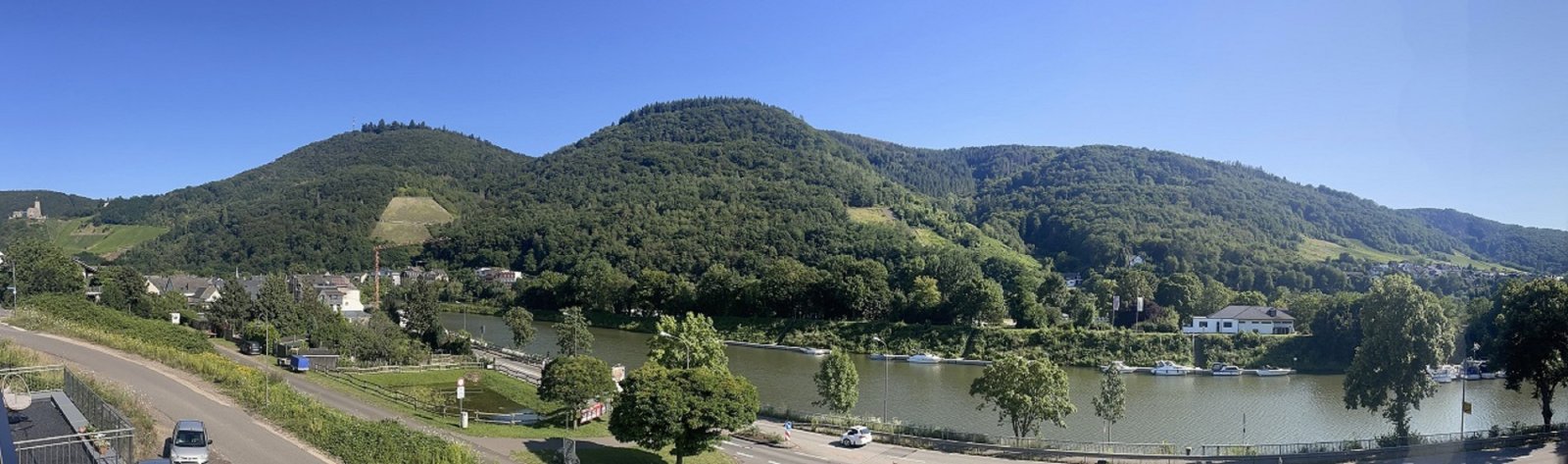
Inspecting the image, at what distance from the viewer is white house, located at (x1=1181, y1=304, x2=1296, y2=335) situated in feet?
161

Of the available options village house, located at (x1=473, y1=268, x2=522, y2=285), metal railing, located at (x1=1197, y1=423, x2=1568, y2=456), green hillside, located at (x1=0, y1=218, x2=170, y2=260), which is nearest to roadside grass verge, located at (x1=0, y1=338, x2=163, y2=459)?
metal railing, located at (x1=1197, y1=423, x2=1568, y2=456)

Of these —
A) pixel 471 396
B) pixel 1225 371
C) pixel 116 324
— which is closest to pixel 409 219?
pixel 116 324

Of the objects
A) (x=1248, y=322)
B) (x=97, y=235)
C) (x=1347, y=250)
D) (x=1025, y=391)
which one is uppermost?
(x=1347, y=250)

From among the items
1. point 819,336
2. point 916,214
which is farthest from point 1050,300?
point 916,214

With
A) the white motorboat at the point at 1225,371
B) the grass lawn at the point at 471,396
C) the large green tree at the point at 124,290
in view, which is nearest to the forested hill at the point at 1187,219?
the white motorboat at the point at 1225,371

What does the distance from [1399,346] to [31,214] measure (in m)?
153

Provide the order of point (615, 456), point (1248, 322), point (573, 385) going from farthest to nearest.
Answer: point (1248, 322) → point (573, 385) → point (615, 456)

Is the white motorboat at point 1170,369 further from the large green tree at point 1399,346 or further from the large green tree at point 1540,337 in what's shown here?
the large green tree at point 1399,346

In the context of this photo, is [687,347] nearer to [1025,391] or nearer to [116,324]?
[1025,391]

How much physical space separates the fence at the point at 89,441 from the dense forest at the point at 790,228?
44.3 metres

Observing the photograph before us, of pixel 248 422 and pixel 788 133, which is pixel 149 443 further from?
pixel 788 133

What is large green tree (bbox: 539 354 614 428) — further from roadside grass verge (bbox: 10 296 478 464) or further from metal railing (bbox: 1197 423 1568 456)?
metal railing (bbox: 1197 423 1568 456)

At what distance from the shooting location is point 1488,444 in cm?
1908

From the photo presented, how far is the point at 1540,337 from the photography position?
68.2ft
